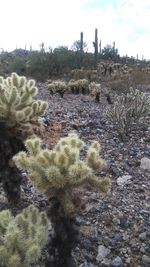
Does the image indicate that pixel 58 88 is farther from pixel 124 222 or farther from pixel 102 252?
pixel 102 252

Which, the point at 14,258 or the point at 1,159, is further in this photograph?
the point at 1,159

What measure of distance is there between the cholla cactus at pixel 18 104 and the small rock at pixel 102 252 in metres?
1.29

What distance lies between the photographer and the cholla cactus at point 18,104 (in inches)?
175

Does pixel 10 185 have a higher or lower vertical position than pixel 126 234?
higher

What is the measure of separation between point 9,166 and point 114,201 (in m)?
1.22

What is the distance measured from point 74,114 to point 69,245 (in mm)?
4691

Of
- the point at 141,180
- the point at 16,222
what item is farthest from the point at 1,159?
the point at 141,180

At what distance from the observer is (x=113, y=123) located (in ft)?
24.4

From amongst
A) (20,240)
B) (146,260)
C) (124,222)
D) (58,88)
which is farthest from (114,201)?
(58,88)

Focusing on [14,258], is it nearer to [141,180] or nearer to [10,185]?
[10,185]

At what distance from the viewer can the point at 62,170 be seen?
3.50 metres

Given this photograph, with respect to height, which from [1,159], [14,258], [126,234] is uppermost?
[1,159]

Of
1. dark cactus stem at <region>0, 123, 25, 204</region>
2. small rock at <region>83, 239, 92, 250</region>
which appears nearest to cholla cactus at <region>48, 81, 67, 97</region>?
dark cactus stem at <region>0, 123, 25, 204</region>

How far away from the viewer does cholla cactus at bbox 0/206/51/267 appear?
11.0 feet
